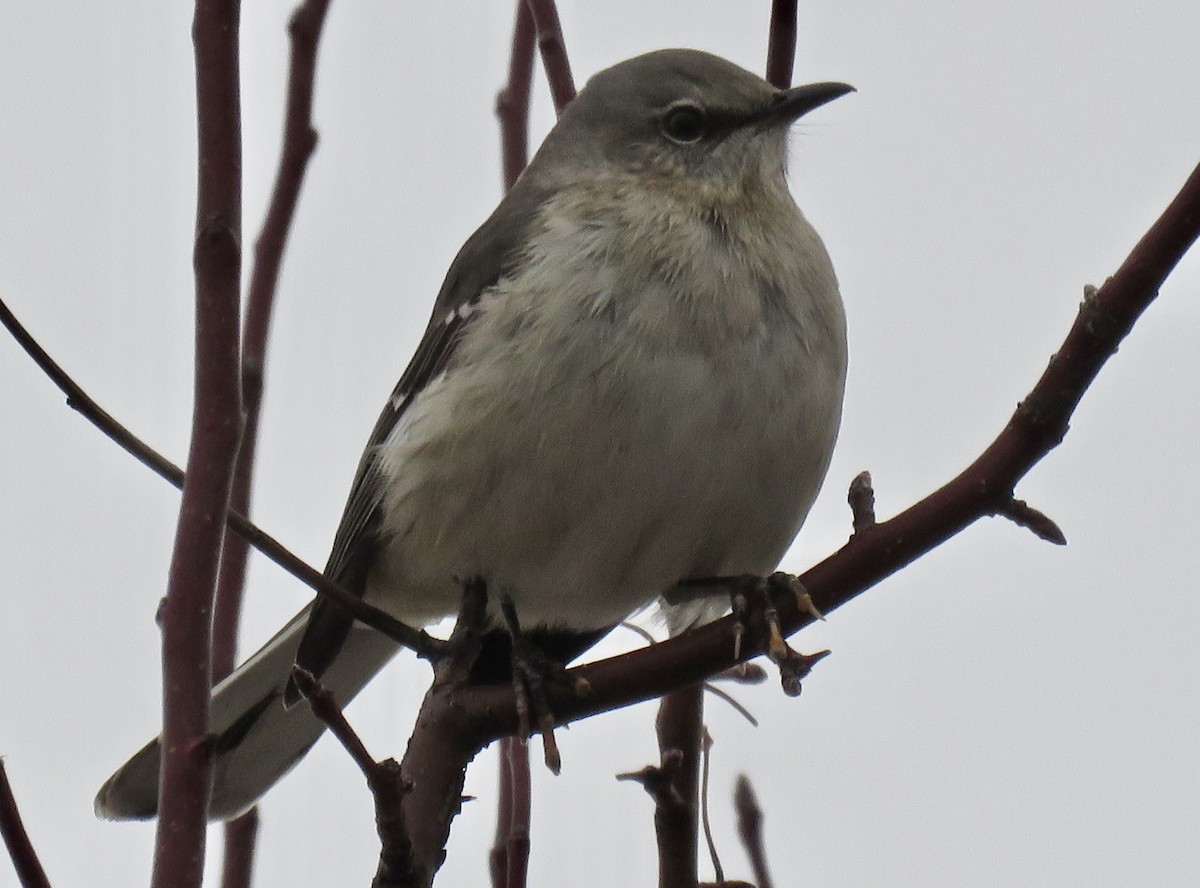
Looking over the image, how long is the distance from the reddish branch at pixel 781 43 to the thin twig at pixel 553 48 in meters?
0.50

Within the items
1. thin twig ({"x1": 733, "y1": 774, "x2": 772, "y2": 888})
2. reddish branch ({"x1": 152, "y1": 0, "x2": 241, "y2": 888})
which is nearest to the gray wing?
thin twig ({"x1": 733, "y1": 774, "x2": 772, "y2": 888})

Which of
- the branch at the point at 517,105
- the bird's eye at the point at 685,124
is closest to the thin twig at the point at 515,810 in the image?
the branch at the point at 517,105

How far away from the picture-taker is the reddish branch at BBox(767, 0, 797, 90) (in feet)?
9.36

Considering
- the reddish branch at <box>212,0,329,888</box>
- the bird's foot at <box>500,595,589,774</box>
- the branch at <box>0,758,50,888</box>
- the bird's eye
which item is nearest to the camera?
the branch at <box>0,758,50,888</box>

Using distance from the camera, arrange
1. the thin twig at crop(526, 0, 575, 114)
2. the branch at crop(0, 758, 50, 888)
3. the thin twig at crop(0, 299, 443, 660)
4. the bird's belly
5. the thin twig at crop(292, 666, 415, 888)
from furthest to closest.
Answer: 1. the thin twig at crop(526, 0, 575, 114)
2. the bird's belly
3. the thin twig at crop(0, 299, 443, 660)
4. the thin twig at crop(292, 666, 415, 888)
5. the branch at crop(0, 758, 50, 888)

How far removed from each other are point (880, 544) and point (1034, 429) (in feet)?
0.95

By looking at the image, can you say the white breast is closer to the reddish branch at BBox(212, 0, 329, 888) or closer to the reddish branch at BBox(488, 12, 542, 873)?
the reddish branch at BBox(488, 12, 542, 873)

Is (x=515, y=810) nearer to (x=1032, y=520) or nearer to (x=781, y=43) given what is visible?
(x=1032, y=520)

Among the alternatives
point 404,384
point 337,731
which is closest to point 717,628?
point 337,731

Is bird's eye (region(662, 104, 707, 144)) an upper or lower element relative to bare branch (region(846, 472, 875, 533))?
upper

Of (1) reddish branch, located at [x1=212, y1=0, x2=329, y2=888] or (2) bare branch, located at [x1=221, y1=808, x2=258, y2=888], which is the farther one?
(1) reddish branch, located at [x1=212, y1=0, x2=329, y2=888]

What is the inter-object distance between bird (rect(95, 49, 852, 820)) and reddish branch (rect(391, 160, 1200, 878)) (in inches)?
26.1

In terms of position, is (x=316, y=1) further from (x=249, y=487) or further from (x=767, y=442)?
(x=767, y=442)

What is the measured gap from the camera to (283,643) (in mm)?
4086
